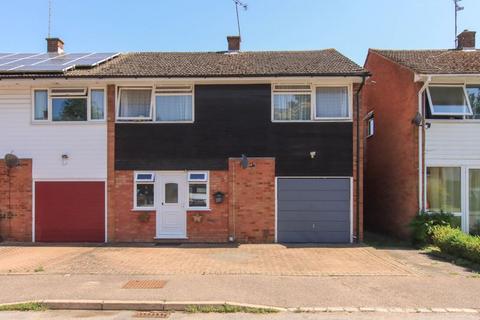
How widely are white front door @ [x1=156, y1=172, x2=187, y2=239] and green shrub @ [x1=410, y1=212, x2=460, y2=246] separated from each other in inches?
266

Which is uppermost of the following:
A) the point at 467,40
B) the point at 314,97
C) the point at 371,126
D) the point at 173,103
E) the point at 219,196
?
the point at 467,40

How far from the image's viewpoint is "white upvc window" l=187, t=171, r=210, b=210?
13.4 meters

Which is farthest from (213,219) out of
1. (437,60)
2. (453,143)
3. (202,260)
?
(437,60)

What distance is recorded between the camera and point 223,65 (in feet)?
48.7

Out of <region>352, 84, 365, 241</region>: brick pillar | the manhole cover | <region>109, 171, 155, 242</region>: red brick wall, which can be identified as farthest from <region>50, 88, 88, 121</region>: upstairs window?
the manhole cover

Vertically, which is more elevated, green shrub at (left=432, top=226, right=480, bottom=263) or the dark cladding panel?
the dark cladding panel

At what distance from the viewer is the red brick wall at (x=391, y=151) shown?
540 inches

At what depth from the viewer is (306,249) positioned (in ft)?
39.5

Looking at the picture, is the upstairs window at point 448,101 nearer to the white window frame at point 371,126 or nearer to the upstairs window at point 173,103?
the white window frame at point 371,126

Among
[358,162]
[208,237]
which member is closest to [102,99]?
[208,237]

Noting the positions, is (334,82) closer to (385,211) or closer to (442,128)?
(442,128)

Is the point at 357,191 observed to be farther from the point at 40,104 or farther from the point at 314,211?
the point at 40,104

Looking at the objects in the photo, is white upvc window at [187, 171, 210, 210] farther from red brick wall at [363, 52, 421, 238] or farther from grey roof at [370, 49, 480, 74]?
grey roof at [370, 49, 480, 74]

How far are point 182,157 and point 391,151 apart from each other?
7.28 metres
